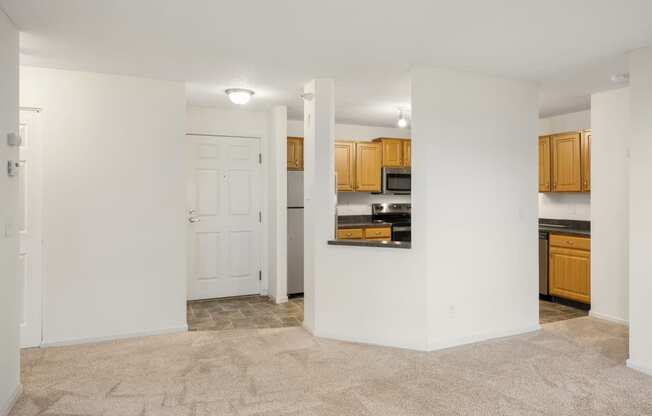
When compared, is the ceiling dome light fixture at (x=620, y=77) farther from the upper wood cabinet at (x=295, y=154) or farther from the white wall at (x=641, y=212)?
the upper wood cabinet at (x=295, y=154)

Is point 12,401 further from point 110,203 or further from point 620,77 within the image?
point 620,77

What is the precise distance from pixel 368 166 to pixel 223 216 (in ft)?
6.78

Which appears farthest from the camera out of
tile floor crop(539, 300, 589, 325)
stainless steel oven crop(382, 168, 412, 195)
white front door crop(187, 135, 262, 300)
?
stainless steel oven crop(382, 168, 412, 195)

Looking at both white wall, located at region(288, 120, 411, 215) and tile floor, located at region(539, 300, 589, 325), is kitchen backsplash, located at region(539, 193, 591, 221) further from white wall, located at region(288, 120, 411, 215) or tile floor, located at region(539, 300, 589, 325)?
white wall, located at region(288, 120, 411, 215)

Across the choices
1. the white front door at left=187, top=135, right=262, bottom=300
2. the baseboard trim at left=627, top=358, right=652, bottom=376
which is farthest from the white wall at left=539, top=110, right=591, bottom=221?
the white front door at left=187, top=135, right=262, bottom=300

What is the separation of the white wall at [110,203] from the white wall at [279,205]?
1.46 metres

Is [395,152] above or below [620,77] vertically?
below

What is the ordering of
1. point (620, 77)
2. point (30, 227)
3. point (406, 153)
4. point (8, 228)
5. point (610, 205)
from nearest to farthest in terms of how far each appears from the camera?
1. point (8, 228)
2. point (30, 227)
3. point (620, 77)
4. point (610, 205)
5. point (406, 153)

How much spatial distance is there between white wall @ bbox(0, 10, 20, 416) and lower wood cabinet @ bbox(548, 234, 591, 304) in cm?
527

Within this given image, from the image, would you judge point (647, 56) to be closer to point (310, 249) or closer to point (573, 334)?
point (573, 334)

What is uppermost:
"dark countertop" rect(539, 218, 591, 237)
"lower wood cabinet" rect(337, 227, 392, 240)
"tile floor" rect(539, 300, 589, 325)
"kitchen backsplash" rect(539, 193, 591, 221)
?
"kitchen backsplash" rect(539, 193, 591, 221)

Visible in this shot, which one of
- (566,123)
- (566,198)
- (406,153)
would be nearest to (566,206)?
(566,198)

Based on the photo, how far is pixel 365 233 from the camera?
236 inches

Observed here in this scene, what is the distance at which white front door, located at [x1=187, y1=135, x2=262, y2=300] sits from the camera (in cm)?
557
